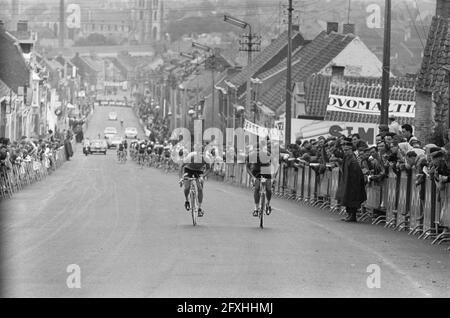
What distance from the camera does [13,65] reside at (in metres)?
89.7

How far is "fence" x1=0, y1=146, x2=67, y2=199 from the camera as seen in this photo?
3906cm

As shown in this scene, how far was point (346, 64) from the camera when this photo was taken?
7581 cm

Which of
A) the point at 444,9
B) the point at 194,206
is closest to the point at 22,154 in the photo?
the point at 444,9

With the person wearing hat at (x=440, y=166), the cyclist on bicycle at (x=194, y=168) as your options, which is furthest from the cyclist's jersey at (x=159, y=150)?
the person wearing hat at (x=440, y=166)

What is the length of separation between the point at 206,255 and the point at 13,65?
7276cm

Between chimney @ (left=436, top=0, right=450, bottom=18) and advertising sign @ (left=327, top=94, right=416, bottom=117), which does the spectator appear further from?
advertising sign @ (left=327, top=94, right=416, bottom=117)

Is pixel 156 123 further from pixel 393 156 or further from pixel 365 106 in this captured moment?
pixel 393 156

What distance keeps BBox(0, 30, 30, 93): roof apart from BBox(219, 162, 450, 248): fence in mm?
46345

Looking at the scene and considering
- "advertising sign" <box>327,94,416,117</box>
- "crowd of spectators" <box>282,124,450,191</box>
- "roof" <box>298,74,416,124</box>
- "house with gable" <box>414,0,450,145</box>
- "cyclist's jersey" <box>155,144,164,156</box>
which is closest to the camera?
"crowd of spectators" <box>282,124,450,191</box>

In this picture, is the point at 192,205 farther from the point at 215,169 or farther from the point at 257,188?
the point at 215,169

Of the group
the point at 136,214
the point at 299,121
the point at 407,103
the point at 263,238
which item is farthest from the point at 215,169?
the point at 263,238

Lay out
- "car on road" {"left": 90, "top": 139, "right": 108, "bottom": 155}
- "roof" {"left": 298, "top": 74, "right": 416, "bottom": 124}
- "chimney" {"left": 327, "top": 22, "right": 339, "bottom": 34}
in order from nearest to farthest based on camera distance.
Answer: "roof" {"left": 298, "top": 74, "right": 416, "bottom": 124} → "chimney" {"left": 327, "top": 22, "right": 339, "bottom": 34} → "car on road" {"left": 90, "top": 139, "right": 108, "bottom": 155}

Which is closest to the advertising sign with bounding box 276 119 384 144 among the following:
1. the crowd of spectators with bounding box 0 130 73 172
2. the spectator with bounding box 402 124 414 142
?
the crowd of spectators with bounding box 0 130 73 172
